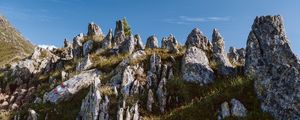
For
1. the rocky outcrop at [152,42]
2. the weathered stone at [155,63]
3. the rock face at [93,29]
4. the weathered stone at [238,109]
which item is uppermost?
the rock face at [93,29]

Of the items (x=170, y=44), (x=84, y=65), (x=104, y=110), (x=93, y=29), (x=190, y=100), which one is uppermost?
(x=93, y=29)

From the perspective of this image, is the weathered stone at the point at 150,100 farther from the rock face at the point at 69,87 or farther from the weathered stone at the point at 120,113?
the rock face at the point at 69,87

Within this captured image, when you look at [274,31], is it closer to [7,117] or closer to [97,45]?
[7,117]

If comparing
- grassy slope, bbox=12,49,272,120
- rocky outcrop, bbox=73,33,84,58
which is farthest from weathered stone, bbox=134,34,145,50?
grassy slope, bbox=12,49,272,120

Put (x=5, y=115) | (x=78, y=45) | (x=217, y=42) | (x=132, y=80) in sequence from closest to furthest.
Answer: (x=132, y=80) → (x=5, y=115) → (x=217, y=42) → (x=78, y=45)

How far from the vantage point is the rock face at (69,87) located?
31028 mm

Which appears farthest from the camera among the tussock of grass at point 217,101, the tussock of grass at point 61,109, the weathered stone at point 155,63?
the weathered stone at point 155,63

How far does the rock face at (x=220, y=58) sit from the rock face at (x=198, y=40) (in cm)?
80

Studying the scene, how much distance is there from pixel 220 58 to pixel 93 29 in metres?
28.0

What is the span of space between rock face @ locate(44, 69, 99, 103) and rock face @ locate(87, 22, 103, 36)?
21.2 m

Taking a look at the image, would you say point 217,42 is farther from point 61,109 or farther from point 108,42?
point 61,109

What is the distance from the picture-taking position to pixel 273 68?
892 inches

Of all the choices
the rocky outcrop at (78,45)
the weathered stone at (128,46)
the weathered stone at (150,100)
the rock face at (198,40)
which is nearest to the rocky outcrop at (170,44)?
the rock face at (198,40)

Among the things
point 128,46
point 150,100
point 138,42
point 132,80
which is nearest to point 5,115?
point 132,80
